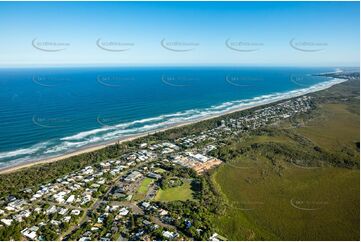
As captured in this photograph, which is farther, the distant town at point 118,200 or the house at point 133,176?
the house at point 133,176

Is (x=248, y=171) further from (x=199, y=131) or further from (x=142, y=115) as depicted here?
(x=142, y=115)

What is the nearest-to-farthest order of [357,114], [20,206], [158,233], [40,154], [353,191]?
[158,233] → [20,206] → [353,191] → [40,154] → [357,114]

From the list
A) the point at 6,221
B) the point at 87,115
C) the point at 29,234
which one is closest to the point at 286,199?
the point at 29,234

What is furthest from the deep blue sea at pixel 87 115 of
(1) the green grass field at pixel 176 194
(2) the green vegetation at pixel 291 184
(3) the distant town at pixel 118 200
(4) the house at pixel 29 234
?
(2) the green vegetation at pixel 291 184

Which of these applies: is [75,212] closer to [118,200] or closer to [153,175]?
[118,200]

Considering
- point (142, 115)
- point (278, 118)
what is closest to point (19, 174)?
point (142, 115)

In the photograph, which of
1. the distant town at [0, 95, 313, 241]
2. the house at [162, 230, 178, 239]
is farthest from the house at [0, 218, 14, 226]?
the house at [162, 230, 178, 239]

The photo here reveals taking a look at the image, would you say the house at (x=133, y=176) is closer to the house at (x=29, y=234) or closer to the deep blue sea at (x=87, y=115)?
the house at (x=29, y=234)
